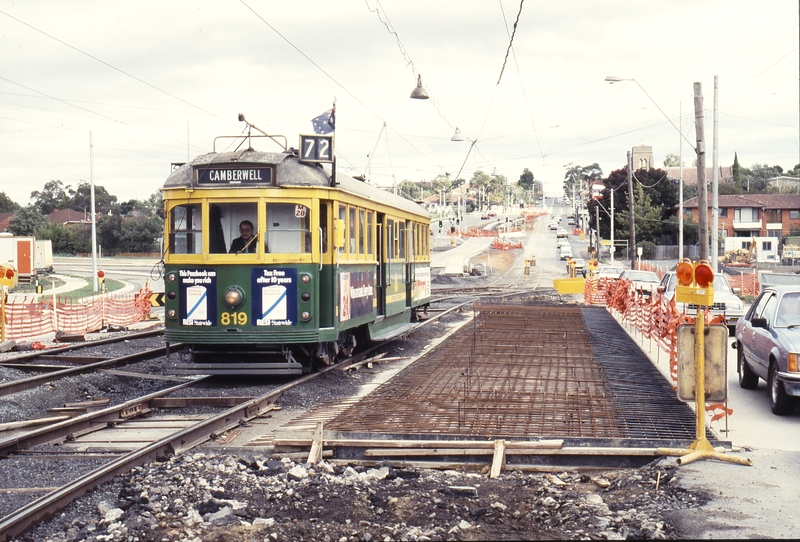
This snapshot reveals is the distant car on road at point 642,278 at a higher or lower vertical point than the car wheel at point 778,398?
higher

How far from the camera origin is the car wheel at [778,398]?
10758 millimetres

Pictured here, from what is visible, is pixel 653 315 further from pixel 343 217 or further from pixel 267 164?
pixel 267 164

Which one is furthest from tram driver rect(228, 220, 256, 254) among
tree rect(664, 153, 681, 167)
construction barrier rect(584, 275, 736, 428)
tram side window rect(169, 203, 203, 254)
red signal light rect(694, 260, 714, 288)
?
tree rect(664, 153, 681, 167)

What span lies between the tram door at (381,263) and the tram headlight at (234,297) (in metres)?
4.21

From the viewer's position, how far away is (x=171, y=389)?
40.1ft

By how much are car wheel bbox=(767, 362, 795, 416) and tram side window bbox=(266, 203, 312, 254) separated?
20.7 ft

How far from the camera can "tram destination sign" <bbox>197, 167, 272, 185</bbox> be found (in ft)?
41.4

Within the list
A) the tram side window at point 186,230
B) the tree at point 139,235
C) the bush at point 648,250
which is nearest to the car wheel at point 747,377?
the tram side window at point 186,230

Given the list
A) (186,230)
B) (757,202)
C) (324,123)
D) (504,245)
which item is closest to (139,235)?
(504,245)

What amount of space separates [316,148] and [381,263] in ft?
12.8

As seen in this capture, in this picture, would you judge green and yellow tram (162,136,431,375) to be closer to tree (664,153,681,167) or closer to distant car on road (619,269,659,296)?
distant car on road (619,269,659,296)

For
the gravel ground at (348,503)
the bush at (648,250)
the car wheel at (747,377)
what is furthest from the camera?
the bush at (648,250)

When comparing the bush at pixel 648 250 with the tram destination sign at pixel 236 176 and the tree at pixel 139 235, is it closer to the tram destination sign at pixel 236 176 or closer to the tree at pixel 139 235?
the tree at pixel 139 235

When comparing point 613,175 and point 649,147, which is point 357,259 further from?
point 649,147
